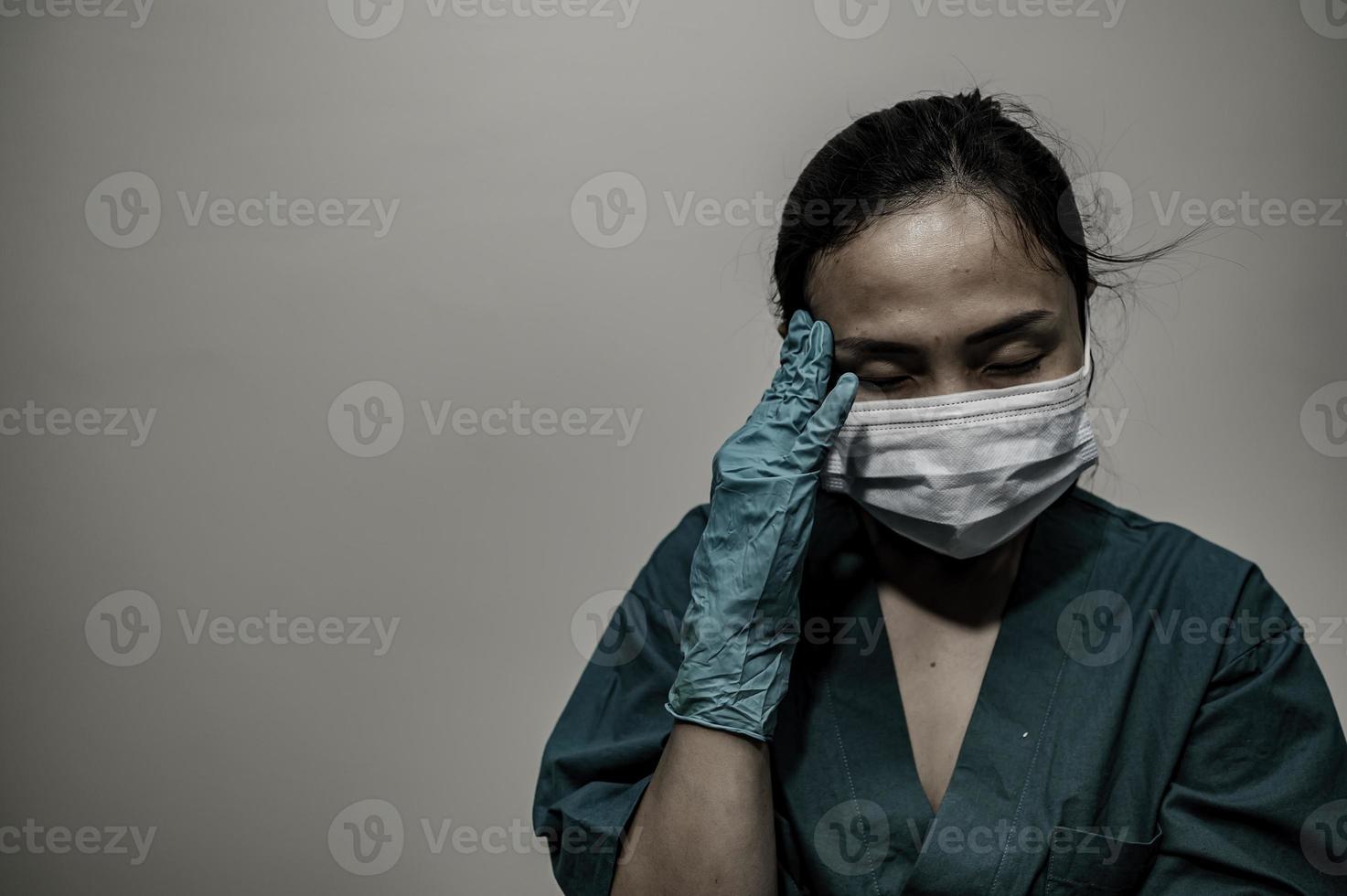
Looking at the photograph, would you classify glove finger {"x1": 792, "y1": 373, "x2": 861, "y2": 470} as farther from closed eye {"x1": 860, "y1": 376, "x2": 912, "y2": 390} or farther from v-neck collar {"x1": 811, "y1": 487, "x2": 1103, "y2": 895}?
v-neck collar {"x1": 811, "y1": 487, "x2": 1103, "y2": 895}

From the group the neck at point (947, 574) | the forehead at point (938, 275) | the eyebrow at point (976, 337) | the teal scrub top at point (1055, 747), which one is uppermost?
the forehead at point (938, 275)

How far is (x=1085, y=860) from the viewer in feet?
3.85

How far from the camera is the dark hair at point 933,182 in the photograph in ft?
4.03

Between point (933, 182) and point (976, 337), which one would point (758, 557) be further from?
point (933, 182)

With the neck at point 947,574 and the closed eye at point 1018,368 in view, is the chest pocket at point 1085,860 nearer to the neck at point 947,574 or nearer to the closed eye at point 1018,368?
the neck at point 947,574

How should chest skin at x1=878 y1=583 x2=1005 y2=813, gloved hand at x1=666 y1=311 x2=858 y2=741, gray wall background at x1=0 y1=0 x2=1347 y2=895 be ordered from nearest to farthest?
gloved hand at x1=666 y1=311 x2=858 y2=741
chest skin at x1=878 y1=583 x2=1005 y2=813
gray wall background at x1=0 y1=0 x2=1347 y2=895

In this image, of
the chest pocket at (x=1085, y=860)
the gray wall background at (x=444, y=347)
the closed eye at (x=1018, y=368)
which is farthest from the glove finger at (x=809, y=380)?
the gray wall background at (x=444, y=347)

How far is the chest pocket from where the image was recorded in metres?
1.17

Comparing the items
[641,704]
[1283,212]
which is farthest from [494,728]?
[1283,212]

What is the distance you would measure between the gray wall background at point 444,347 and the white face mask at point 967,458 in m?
0.68

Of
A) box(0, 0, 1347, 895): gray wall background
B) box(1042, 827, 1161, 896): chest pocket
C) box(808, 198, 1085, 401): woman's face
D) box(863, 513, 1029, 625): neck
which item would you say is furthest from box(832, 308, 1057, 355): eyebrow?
box(0, 0, 1347, 895): gray wall background

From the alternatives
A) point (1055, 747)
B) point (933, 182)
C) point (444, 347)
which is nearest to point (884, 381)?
point (933, 182)

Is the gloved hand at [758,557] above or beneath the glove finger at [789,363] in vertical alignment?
beneath

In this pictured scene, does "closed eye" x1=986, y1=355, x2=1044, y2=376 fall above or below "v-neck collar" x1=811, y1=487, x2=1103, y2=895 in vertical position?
above
